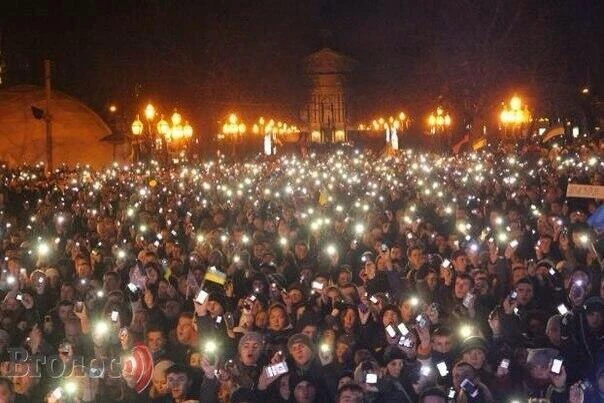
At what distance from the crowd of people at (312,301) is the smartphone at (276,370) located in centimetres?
3

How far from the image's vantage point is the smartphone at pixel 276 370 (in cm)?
645

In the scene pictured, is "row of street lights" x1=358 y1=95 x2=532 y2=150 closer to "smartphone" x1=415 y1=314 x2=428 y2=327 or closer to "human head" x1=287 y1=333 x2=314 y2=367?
"smartphone" x1=415 y1=314 x2=428 y2=327

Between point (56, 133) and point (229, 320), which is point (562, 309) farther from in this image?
point (56, 133)

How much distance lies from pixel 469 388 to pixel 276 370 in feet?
4.80

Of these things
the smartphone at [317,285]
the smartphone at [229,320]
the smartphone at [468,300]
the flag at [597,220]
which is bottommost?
the smartphone at [229,320]

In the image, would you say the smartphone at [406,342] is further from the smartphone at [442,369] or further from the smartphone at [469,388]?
the smartphone at [469,388]

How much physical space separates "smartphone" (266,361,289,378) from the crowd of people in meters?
0.03

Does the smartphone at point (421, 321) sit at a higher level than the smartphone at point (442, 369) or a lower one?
higher

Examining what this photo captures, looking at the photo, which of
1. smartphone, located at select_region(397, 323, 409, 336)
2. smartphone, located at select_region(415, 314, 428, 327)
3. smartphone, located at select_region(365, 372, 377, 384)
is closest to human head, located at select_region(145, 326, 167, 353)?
smartphone, located at select_region(365, 372, 377, 384)

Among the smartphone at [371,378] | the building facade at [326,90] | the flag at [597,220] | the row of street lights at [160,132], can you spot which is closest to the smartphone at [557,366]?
the smartphone at [371,378]

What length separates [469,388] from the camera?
5.98 meters

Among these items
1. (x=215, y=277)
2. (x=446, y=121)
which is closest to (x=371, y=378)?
(x=215, y=277)

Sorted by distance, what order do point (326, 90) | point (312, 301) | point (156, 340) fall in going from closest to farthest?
1. point (156, 340)
2. point (312, 301)
3. point (326, 90)

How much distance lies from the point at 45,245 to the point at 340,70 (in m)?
58.1
